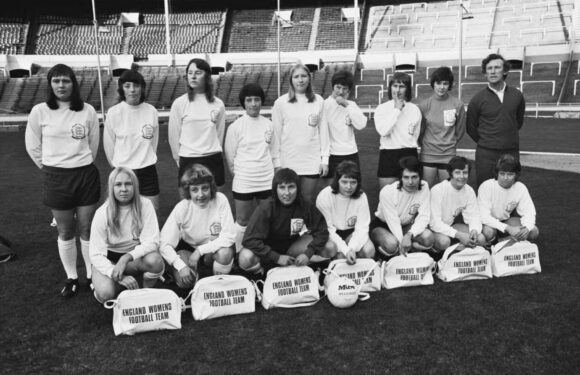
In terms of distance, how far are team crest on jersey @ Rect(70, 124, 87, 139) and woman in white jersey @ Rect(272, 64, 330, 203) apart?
5.75ft

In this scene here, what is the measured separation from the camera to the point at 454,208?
4.88 meters

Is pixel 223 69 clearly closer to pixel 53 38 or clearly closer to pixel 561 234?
pixel 53 38

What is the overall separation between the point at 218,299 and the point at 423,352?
59.6 inches

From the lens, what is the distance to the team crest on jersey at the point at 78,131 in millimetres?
4105

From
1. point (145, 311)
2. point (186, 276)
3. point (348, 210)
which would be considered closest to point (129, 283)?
point (145, 311)

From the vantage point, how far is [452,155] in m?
5.25

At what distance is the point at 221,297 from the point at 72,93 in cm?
210

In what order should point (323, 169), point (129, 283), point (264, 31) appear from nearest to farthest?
1. point (129, 283)
2. point (323, 169)
3. point (264, 31)

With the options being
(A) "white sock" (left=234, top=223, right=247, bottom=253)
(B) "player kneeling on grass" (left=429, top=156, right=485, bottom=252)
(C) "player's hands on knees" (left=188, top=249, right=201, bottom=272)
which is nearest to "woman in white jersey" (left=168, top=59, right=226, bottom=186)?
(A) "white sock" (left=234, top=223, right=247, bottom=253)

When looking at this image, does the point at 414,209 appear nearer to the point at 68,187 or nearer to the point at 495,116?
the point at 495,116

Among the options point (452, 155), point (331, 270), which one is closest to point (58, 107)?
point (331, 270)

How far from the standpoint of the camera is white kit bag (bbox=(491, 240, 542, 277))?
4375 mm

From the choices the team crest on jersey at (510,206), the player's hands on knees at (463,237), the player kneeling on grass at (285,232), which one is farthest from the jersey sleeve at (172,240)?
the team crest on jersey at (510,206)

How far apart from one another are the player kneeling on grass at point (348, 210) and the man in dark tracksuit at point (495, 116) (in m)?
1.57
